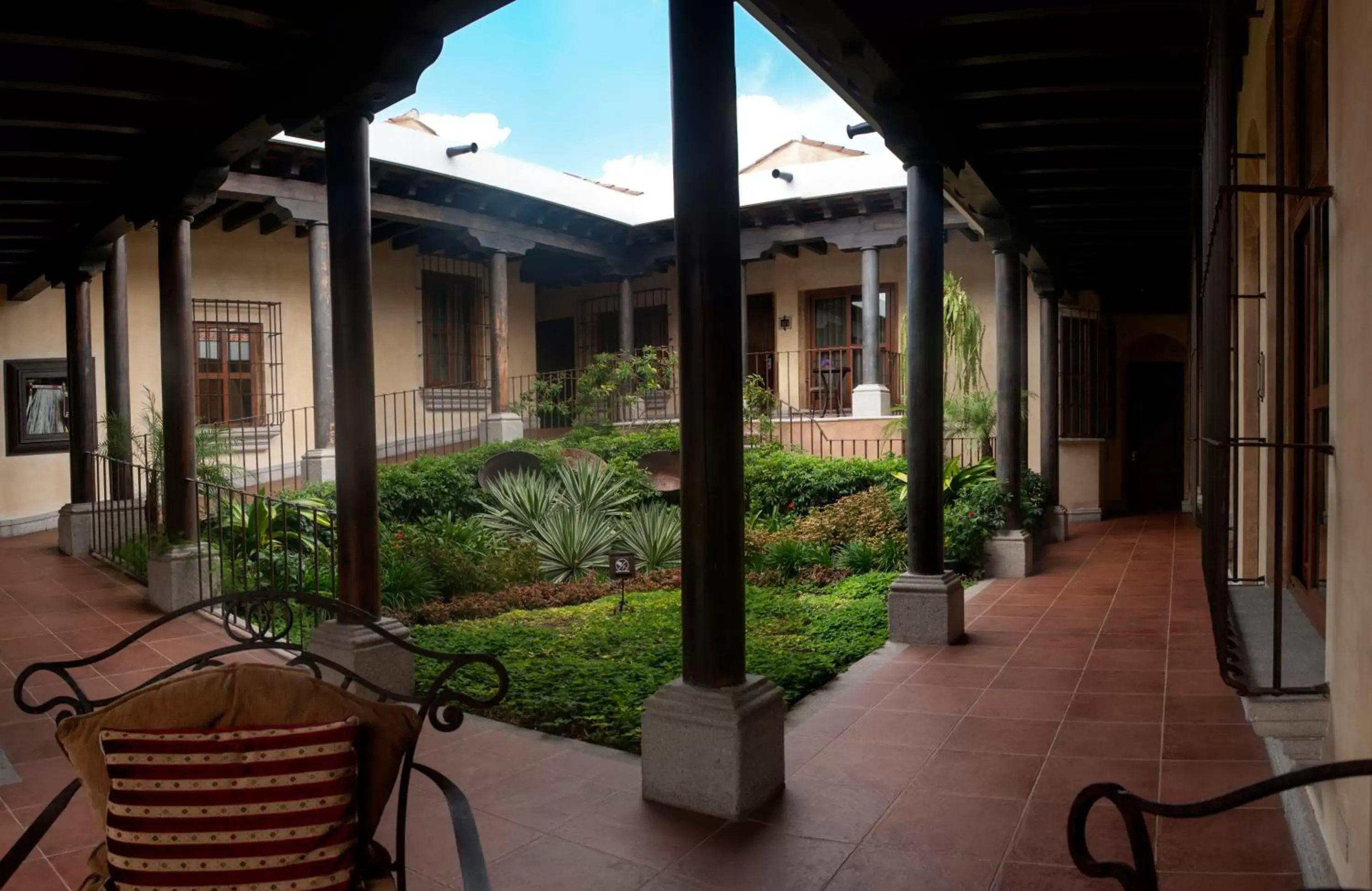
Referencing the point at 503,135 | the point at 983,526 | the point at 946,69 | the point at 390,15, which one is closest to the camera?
the point at 390,15

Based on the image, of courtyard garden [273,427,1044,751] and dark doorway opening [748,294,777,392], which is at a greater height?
dark doorway opening [748,294,777,392]

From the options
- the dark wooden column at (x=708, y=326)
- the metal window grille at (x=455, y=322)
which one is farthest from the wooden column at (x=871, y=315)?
the dark wooden column at (x=708, y=326)

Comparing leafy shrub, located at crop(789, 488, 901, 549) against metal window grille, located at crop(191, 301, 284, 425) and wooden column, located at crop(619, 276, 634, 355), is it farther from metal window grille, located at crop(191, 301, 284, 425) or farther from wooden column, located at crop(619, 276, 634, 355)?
metal window grille, located at crop(191, 301, 284, 425)

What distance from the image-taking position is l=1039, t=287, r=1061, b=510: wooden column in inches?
422

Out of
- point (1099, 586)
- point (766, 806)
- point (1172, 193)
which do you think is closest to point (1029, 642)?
point (1099, 586)

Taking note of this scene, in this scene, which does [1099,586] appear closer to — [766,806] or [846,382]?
[766,806]

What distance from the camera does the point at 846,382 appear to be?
15383 mm

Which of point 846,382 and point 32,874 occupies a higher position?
point 846,382

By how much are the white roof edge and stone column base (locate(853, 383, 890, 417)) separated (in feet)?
8.83

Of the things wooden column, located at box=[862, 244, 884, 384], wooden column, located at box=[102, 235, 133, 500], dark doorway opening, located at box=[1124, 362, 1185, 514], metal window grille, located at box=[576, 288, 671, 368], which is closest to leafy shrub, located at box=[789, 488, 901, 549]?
wooden column, located at box=[862, 244, 884, 384]

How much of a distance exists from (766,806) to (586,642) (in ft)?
9.20

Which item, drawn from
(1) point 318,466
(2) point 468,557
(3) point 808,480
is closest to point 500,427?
(1) point 318,466

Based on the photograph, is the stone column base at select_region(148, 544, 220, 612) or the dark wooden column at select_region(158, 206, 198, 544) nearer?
the dark wooden column at select_region(158, 206, 198, 544)

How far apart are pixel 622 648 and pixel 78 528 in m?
6.44
